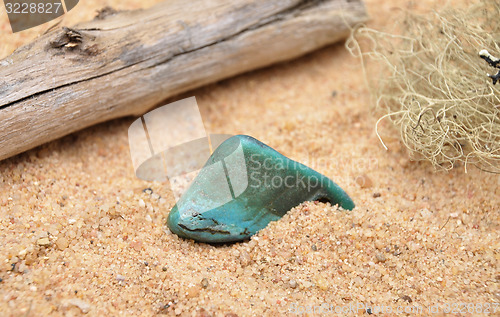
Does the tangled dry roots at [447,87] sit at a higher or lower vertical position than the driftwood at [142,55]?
lower

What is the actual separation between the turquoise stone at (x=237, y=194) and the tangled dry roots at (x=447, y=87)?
0.65 meters

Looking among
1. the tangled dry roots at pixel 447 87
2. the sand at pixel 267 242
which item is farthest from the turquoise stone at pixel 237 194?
the tangled dry roots at pixel 447 87

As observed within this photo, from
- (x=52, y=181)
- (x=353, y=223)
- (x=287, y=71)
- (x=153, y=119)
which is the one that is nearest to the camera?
(x=353, y=223)

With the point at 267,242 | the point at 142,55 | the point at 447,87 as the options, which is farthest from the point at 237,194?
the point at 447,87

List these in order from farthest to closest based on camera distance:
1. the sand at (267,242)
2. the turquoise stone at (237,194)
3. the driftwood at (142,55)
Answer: the driftwood at (142,55) < the turquoise stone at (237,194) < the sand at (267,242)

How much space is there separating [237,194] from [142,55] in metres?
1.00

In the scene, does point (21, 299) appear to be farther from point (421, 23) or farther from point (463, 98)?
point (421, 23)

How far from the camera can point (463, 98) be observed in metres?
2.38

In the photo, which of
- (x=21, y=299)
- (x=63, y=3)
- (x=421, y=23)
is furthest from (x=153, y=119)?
(x=421, y=23)

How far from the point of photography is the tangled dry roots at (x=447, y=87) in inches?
87.2

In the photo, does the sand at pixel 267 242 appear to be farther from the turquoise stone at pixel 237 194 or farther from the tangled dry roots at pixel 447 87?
the tangled dry roots at pixel 447 87

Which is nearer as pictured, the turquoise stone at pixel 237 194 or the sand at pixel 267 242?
the sand at pixel 267 242

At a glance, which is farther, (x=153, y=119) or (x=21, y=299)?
(x=153, y=119)

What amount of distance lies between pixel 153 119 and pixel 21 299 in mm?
1358
